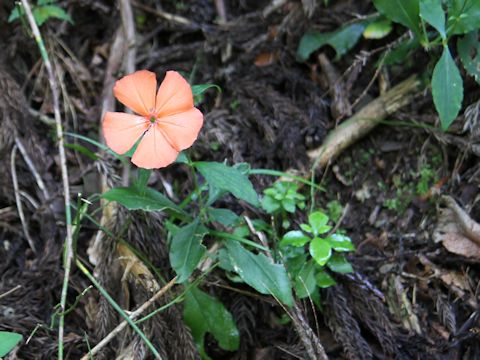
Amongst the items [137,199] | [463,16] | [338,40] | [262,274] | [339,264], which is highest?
[463,16]

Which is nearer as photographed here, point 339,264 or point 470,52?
point 339,264

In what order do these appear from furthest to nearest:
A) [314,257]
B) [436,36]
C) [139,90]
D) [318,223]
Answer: [436,36] → [318,223] → [314,257] → [139,90]

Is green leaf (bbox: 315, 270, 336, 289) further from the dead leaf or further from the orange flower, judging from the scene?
the orange flower

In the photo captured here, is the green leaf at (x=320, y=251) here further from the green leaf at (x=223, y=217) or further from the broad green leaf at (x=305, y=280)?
the green leaf at (x=223, y=217)

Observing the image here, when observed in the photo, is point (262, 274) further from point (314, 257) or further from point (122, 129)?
point (122, 129)

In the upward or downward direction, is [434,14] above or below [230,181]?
above

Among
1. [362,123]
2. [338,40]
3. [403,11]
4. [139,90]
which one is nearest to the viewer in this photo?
[139,90]

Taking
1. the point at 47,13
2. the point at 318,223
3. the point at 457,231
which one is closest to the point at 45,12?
the point at 47,13

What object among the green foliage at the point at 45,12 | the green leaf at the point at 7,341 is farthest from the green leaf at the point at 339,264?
the green foliage at the point at 45,12
